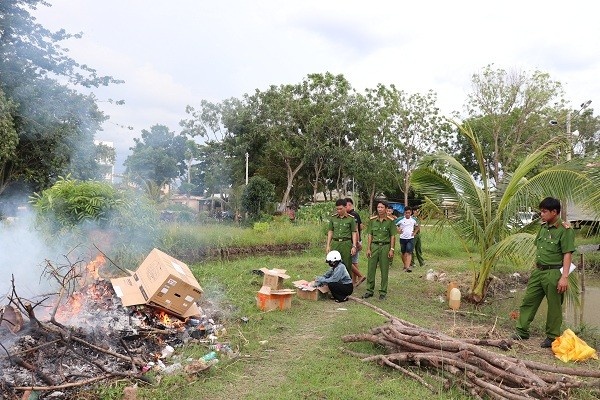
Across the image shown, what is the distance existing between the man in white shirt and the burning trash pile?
21.1 feet

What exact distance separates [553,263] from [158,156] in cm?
3108

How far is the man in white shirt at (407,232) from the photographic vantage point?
11711 millimetres

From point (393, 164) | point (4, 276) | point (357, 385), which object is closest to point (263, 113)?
point (393, 164)

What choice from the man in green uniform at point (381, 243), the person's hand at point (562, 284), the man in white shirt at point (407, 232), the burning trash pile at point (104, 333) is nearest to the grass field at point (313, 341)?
the burning trash pile at point (104, 333)

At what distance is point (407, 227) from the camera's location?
1169cm

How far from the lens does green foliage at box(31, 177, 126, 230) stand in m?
8.47

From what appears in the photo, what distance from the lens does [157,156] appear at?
34.0m

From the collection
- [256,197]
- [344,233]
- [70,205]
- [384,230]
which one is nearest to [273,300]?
[344,233]

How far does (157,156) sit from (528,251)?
30528 millimetres

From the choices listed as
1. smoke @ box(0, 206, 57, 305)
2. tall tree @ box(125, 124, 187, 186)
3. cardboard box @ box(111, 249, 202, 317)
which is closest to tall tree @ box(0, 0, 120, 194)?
smoke @ box(0, 206, 57, 305)

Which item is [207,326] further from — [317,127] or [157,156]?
[157,156]

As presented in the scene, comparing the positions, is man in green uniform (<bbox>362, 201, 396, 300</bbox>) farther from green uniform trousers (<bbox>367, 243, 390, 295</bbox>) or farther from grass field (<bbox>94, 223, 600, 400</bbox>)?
grass field (<bbox>94, 223, 600, 400</bbox>)

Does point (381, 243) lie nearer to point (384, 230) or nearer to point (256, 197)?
point (384, 230)

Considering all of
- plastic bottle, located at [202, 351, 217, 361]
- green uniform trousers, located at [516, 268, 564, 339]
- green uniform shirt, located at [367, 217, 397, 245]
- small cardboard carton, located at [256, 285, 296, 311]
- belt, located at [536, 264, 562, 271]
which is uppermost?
green uniform shirt, located at [367, 217, 397, 245]
